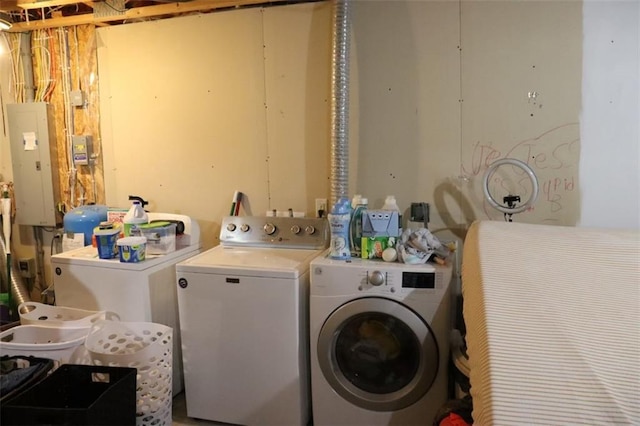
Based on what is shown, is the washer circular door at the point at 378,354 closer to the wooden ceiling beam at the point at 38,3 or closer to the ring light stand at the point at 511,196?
the ring light stand at the point at 511,196

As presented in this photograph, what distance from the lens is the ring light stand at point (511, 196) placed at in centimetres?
220

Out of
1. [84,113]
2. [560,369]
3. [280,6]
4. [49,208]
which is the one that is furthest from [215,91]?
[560,369]

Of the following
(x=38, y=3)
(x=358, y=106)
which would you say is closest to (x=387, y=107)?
(x=358, y=106)

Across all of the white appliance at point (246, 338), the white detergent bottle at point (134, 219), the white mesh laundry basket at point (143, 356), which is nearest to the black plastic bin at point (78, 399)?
the white mesh laundry basket at point (143, 356)

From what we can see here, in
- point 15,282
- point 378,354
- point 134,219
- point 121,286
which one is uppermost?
point 134,219

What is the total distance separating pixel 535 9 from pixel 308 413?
2433mm

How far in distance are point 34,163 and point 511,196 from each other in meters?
3.24

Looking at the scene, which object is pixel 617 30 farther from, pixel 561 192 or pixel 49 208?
pixel 49 208

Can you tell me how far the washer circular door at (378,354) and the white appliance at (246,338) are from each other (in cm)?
17

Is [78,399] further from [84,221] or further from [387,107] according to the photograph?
[387,107]

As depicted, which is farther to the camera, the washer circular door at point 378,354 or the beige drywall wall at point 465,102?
the beige drywall wall at point 465,102

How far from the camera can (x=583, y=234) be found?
1834 millimetres

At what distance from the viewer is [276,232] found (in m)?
2.55

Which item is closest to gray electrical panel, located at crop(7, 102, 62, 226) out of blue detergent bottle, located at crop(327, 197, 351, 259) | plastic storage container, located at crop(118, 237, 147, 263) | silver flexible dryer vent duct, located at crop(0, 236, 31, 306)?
silver flexible dryer vent duct, located at crop(0, 236, 31, 306)
